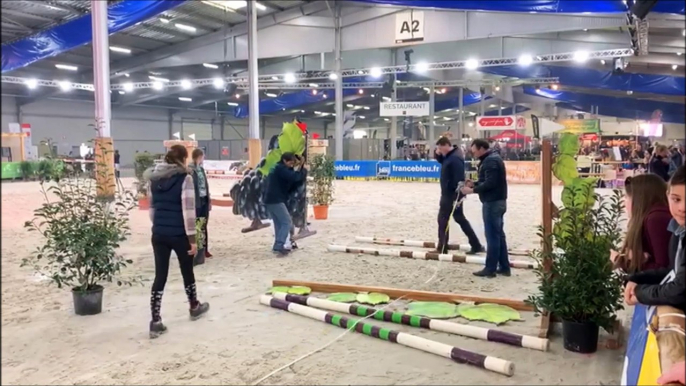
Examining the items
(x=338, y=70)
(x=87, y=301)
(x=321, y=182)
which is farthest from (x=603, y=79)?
(x=338, y=70)

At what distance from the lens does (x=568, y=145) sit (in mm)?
3809

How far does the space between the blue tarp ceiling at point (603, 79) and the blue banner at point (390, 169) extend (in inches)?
164

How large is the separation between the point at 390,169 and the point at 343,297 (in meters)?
15.0

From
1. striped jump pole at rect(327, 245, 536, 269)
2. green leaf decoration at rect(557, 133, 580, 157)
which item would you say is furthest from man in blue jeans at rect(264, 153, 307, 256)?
green leaf decoration at rect(557, 133, 580, 157)

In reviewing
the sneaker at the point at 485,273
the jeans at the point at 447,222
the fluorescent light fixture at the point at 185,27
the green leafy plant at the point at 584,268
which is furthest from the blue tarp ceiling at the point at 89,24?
the green leafy plant at the point at 584,268

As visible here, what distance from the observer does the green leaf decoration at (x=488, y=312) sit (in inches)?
145

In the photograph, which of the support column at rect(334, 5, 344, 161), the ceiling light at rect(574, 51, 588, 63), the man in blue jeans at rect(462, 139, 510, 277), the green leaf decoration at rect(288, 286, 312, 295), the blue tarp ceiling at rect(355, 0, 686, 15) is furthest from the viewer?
the support column at rect(334, 5, 344, 161)

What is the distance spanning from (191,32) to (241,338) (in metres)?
17.5

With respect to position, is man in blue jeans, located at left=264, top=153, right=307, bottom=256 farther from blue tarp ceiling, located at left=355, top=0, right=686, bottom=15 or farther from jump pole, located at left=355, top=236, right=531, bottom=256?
blue tarp ceiling, located at left=355, top=0, right=686, bottom=15

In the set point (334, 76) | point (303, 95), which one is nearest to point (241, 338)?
point (334, 76)

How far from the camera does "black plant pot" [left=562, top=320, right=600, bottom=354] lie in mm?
3043

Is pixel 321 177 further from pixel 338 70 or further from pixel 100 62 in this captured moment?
pixel 338 70

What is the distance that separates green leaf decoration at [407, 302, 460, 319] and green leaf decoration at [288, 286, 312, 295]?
35.3 inches

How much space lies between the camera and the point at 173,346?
3.32m
